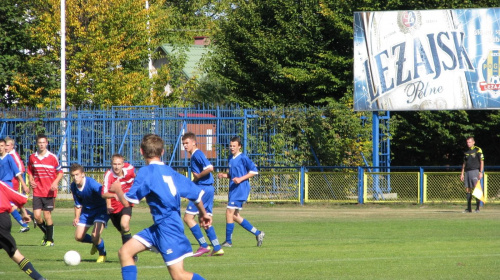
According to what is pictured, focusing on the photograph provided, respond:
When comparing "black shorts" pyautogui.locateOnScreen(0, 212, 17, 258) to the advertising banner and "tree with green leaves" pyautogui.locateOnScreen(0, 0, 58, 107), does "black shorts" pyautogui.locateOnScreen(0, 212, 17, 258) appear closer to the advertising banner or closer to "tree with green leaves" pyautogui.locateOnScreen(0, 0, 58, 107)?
the advertising banner

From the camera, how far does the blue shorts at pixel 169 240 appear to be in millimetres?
7164

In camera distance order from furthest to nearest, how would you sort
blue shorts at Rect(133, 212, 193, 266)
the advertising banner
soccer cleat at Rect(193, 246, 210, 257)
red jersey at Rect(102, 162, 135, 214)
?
the advertising banner, soccer cleat at Rect(193, 246, 210, 257), red jersey at Rect(102, 162, 135, 214), blue shorts at Rect(133, 212, 193, 266)

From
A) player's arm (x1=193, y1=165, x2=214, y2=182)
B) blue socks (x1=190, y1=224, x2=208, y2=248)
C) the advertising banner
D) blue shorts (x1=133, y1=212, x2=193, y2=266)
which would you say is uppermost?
the advertising banner

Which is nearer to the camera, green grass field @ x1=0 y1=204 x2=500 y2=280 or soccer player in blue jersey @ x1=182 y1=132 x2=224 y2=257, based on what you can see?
green grass field @ x1=0 y1=204 x2=500 y2=280

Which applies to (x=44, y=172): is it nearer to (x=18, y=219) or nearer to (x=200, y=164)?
(x=18, y=219)

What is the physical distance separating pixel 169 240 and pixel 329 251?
19.3 feet

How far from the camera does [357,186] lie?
2541 centimetres

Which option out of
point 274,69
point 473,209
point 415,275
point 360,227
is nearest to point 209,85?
point 274,69

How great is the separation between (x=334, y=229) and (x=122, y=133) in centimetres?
1252

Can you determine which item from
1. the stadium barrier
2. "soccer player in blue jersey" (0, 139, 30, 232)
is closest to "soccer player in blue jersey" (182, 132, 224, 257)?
"soccer player in blue jersey" (0, 139, 30, 232)

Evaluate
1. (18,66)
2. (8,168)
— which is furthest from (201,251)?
(18,66)

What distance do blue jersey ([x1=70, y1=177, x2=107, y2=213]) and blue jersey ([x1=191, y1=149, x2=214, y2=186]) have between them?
1.80m

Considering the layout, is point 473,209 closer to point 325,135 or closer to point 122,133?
point 325,135

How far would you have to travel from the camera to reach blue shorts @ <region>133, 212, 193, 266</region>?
716cm
